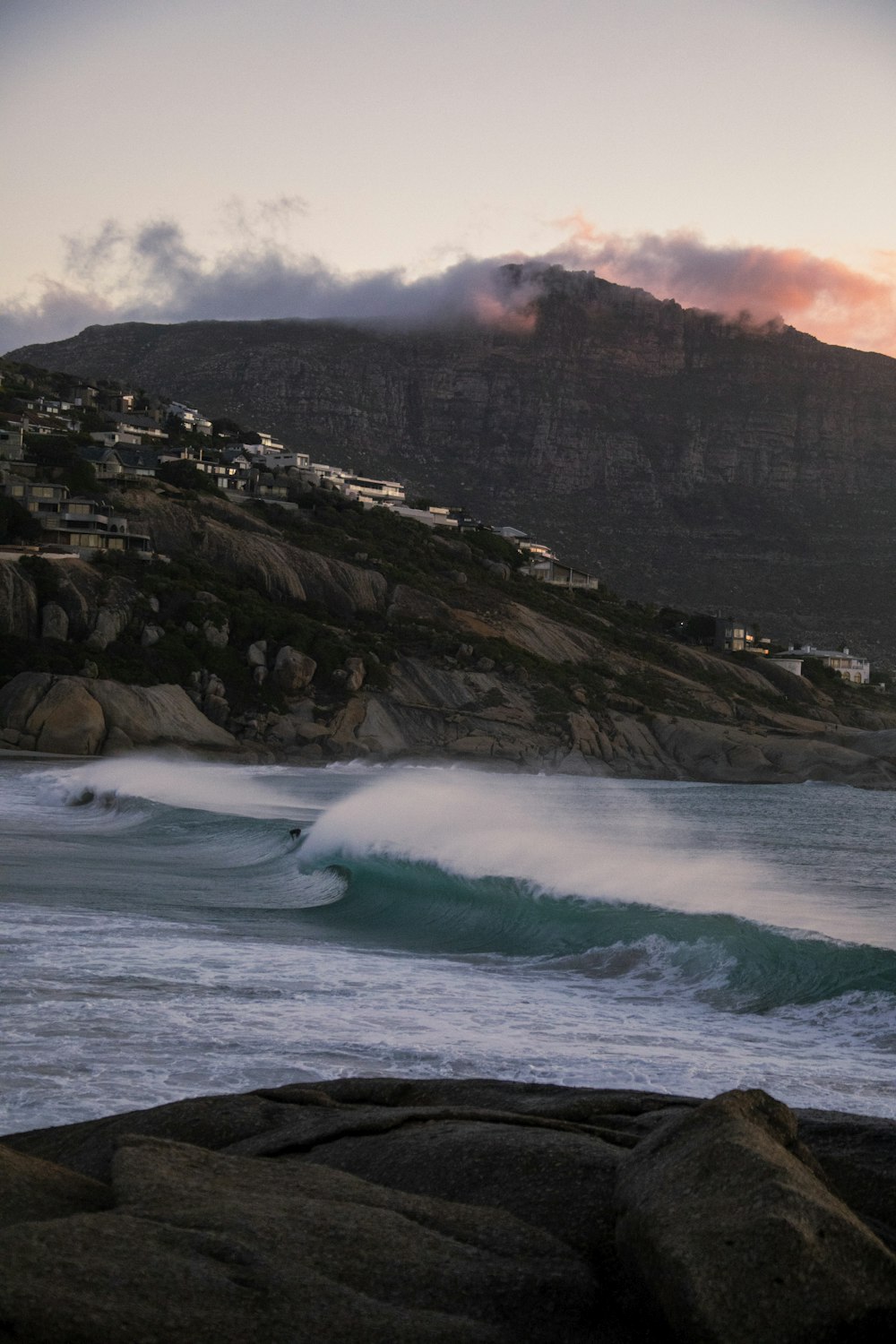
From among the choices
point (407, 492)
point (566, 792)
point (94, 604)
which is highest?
point (407, 492)

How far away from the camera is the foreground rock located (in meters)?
4.51

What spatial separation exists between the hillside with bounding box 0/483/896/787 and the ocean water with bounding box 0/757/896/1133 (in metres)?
35.1

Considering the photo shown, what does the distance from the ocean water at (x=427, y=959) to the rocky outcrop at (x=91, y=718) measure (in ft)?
90.6

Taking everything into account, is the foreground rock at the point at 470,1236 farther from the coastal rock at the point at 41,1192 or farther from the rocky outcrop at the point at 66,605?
the rocky outcrop at the point at 66,605

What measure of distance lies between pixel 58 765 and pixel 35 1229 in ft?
187

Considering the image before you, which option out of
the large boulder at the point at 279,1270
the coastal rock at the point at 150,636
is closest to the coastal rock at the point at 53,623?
the coastal rock at the point at 150,636

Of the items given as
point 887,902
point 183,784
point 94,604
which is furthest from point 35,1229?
point 94,604

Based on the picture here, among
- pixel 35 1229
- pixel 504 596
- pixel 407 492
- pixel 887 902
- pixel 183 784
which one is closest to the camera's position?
pixel 35 1229

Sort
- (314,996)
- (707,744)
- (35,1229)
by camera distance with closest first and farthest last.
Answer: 1. (35,1229)
2. (314,996)
3. (707,744)

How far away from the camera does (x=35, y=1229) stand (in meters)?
4.82

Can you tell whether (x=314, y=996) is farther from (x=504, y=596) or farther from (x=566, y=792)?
(x=504, y=596)

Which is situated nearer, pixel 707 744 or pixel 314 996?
pixel 314 996

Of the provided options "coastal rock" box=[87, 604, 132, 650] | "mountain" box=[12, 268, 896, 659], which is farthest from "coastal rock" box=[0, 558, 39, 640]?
"mountain" box=[12, 268, 896, 659]

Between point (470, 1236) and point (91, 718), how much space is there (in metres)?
64.3
